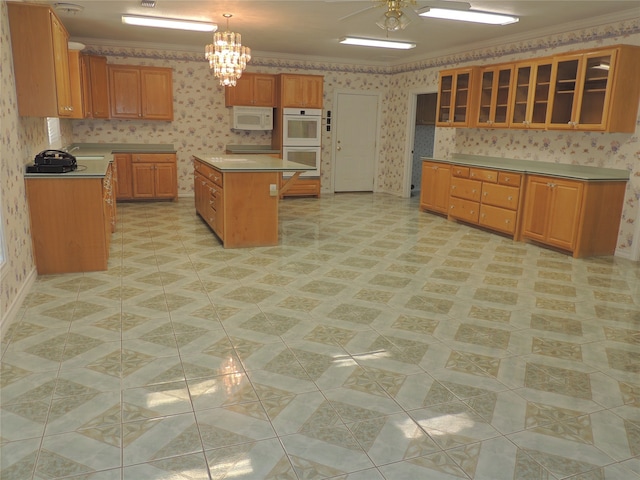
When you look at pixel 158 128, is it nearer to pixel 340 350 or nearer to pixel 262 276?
pixel 262 276

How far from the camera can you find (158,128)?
8.53 m

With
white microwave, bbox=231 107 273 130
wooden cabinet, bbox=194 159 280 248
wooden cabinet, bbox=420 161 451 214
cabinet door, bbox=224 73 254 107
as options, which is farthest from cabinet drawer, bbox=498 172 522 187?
cabinet door, bbox=224 73 254 107

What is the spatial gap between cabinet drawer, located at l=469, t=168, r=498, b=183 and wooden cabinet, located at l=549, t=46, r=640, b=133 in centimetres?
93

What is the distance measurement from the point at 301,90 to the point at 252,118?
3.30 ft

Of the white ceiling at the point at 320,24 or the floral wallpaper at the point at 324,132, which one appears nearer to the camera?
the floral wallpaper at the point at 324,132

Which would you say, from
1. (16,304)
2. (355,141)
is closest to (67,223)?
(16,304)

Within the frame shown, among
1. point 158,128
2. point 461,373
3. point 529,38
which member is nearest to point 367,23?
point 529,38

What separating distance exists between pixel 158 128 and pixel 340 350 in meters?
6.76

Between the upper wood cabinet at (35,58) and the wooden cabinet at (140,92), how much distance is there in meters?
3.95

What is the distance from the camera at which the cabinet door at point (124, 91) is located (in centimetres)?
789

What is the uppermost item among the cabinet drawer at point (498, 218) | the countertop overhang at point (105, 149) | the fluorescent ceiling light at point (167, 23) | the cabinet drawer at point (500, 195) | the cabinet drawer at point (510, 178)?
the fluorescent ceiling light at point (167, 23)

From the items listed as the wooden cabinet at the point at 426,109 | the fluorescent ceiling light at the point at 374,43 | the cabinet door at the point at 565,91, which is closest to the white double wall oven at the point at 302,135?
the fluorescent ceiling light at the point at 374,43

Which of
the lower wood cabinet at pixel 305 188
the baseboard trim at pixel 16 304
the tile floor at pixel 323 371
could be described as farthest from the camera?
the lower wood cabinet at pixel 305 188

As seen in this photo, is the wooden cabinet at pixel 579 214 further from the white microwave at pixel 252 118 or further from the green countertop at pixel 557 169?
the white microwave at pixel 252 118
